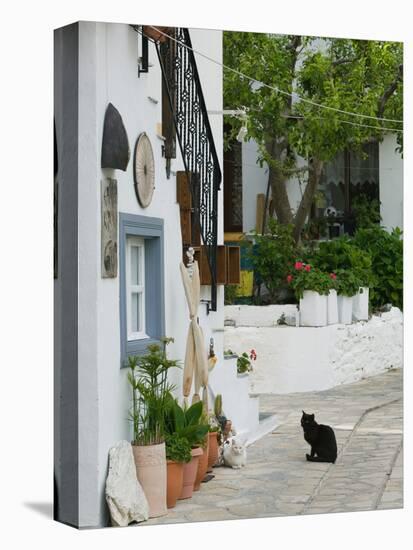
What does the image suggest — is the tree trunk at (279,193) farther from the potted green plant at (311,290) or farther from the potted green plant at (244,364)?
the potted green plant at (244,364)

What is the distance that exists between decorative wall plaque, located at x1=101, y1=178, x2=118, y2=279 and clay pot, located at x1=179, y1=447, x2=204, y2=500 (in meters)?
1.47

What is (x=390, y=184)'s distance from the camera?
9.25m

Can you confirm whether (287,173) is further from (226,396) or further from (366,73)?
(226,396)

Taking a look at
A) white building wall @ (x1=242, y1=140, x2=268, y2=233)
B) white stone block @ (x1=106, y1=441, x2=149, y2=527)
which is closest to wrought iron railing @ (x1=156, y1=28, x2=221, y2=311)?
white building wall @ (x1=242, y1=140, x2=268, y2=233)

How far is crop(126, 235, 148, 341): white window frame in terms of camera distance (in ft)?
25.0

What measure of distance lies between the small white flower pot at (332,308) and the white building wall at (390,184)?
2.84ft

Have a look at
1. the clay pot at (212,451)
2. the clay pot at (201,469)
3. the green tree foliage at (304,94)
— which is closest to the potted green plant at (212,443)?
the clay pot at (212,451)

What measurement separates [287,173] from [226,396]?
185 cm

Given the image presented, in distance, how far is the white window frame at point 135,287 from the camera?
7.62 m

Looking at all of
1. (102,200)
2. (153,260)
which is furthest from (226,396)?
(102,200)

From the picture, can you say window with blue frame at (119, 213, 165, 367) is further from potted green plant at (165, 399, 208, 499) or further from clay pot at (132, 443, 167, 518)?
clay pot at (132, 443, 167, 518)

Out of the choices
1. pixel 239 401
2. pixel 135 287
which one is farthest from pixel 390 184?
pixel 135 287

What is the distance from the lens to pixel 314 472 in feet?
28.2

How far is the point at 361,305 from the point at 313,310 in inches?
20.0
